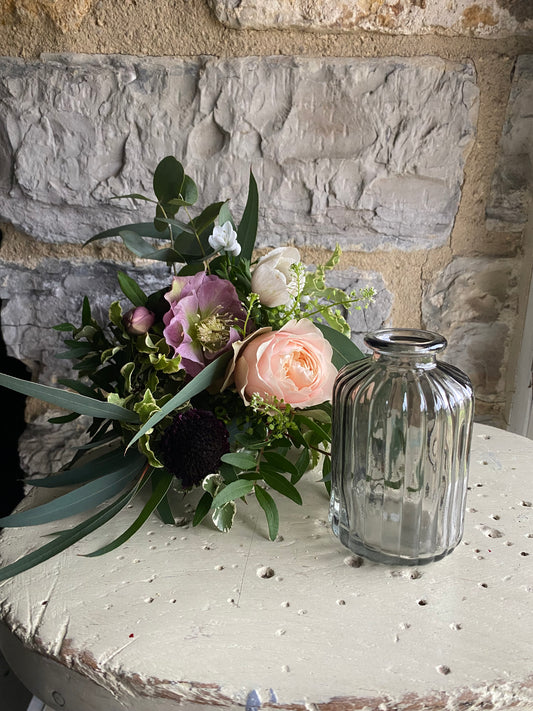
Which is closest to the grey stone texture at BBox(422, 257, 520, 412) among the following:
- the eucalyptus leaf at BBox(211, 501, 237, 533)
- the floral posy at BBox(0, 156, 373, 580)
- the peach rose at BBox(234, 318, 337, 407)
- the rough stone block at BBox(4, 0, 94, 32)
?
the floral posy at BBox(0, 156, 373, 580)

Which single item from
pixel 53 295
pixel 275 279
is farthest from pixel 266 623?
pixel 53 295

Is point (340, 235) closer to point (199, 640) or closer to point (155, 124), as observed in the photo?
point (155, 124)

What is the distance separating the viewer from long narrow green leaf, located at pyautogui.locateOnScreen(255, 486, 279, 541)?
573 mm

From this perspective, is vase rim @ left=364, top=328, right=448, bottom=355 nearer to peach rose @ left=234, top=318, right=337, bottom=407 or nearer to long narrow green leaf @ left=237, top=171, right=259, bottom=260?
peach rose @ left=234, top=318, right=337, bottom=407

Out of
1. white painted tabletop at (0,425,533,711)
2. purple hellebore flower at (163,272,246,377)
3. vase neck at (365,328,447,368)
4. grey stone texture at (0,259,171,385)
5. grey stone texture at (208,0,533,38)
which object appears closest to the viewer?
white painted tabletop at (0,425,533,711)

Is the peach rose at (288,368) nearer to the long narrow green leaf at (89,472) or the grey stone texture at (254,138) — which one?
the long narrow green leaf at (89,472)

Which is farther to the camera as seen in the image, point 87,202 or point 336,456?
point 87,202

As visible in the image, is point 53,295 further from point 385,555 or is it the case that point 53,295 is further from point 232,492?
point 385,555

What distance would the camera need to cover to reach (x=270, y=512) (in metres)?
0.58

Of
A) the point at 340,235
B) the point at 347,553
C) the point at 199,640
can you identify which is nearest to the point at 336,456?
the point at 347,553

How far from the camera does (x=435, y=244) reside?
0.93m

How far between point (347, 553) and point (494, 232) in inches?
22.7

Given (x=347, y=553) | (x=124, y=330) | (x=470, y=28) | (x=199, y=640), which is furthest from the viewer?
→ (x=470, y=28)

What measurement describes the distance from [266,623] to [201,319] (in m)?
0.30
